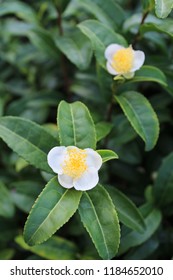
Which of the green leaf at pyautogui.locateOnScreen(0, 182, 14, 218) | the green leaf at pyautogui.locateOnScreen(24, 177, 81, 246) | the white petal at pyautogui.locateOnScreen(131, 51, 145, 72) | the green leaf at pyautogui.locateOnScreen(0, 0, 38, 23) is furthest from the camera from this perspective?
the green leaf at pyautogui.locateOnScreen(0, 0, 38, 23)

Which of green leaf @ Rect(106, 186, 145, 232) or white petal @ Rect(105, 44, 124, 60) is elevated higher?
white petal @ Rect(105, 44, 124, 60)

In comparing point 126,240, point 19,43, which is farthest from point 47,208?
point 19,43

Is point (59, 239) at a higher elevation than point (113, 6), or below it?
below

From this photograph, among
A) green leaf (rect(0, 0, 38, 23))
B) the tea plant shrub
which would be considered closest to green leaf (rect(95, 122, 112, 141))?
the tea plant shrub

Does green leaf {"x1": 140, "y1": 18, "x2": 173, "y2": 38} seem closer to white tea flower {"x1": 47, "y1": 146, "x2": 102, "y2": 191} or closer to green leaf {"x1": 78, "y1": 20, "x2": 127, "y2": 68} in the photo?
green leaf {"x1": 78, "y1": 20, "x2": 127, "y2": 68}

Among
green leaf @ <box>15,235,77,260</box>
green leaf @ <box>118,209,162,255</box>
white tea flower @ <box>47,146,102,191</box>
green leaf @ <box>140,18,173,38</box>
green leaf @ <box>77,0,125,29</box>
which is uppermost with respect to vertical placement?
green leaf @ <box>140,18,173,38</box>

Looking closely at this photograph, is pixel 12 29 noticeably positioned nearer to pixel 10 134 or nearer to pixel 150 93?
pixel 150 93

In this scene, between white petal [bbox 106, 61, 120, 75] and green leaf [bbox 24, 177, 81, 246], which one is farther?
white petal [bbox 106, 61, 120, 75]
